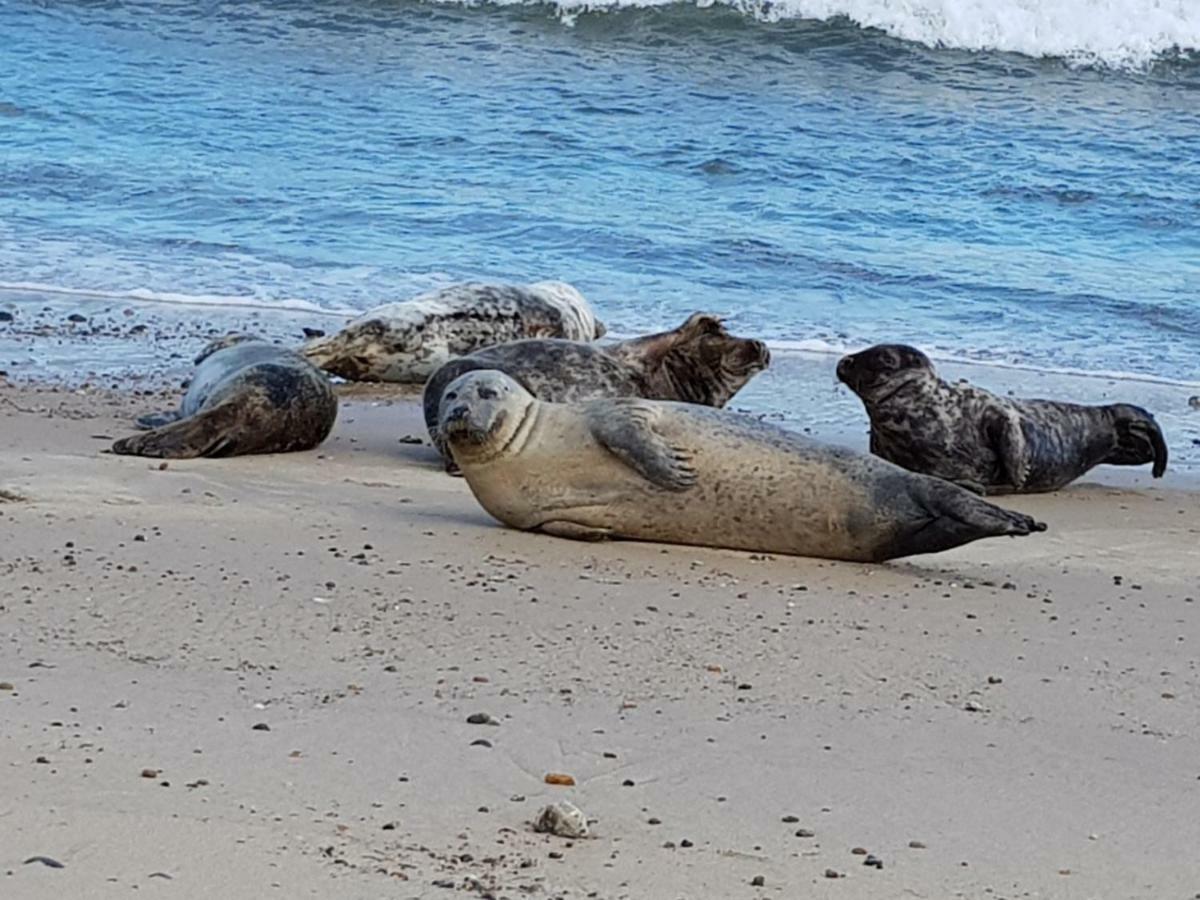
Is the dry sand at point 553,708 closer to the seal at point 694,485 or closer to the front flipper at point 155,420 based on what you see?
the seal at point 694,485

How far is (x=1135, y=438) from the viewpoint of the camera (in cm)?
683

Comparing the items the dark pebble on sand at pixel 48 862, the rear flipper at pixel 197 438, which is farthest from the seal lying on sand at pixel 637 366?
the dark pebble on sand at pixel 48 862

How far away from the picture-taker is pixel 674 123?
15508 mm

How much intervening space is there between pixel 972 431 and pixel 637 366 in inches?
44.5

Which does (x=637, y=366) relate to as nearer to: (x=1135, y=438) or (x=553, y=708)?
(x=1135, y=438)

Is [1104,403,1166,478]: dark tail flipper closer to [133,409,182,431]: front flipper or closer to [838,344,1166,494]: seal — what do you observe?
[838,344,1166,494]: seal

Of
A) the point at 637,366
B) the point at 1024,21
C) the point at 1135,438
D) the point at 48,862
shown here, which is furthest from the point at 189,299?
the point at 1024,21

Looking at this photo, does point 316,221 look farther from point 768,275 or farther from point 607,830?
point 607,830

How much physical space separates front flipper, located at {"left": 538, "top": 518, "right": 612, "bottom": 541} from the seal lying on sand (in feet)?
4.95

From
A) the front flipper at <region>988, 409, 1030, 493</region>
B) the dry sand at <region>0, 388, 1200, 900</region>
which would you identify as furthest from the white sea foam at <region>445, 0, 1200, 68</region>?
the dry sand at <region>0, 388, 1200, 900</region>

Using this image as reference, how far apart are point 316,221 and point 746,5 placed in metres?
9.10

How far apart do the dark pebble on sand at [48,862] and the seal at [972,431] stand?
4.34 m

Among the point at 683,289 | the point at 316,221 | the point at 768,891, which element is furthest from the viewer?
the point at 316,221

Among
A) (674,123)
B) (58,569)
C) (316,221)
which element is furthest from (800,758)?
(674,123)
